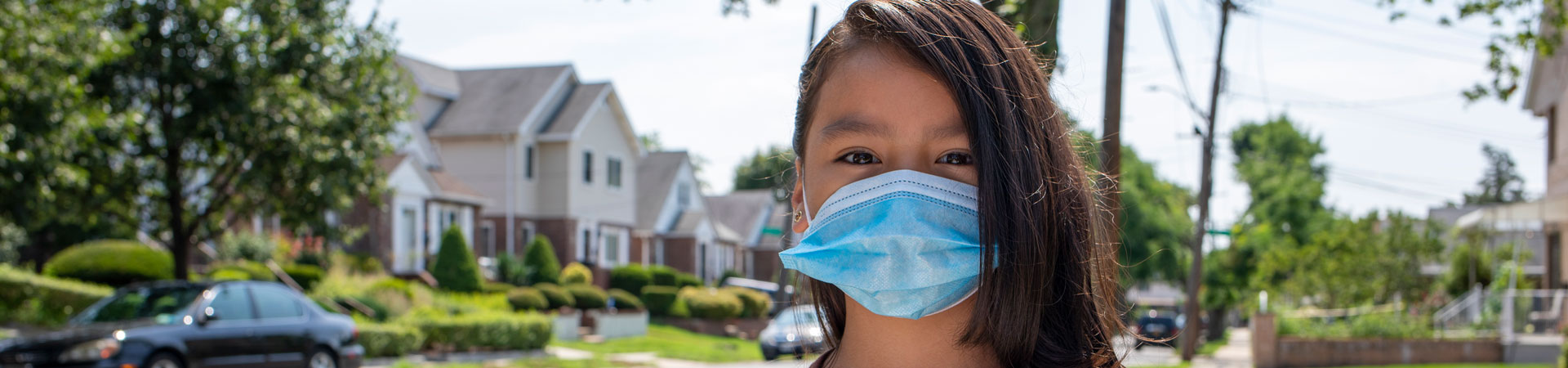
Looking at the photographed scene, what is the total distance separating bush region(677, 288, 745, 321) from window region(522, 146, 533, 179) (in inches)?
264

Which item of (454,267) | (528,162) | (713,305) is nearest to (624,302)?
(713,305)

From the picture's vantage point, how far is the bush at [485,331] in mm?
21062

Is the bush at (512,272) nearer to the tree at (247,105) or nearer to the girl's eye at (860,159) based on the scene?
the tree at (247,105)

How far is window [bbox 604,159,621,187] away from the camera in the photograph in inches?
1614

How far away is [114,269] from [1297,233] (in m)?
54.8

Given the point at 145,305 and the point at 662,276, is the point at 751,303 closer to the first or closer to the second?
the point at 662,276

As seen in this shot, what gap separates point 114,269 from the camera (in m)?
21.4

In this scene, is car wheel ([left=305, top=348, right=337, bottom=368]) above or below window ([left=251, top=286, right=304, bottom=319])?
below

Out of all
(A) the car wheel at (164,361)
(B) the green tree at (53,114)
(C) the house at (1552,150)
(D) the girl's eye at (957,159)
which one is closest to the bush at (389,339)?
(B) the green tree at (53,114)

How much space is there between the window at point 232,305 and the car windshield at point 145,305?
0.71ft

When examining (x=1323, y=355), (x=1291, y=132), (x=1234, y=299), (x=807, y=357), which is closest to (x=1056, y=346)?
(x=807, y=357)

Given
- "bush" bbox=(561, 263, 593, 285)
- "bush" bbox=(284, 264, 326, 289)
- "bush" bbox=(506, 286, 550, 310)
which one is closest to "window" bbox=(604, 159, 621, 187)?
"bush" bbox=(561, 263, 593, 285)

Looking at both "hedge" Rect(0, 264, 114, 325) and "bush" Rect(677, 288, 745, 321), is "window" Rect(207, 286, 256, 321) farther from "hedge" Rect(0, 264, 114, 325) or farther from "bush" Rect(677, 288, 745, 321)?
"bush" Rect(677, 288, 745, 321)

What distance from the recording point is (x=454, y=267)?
98.8 feet
